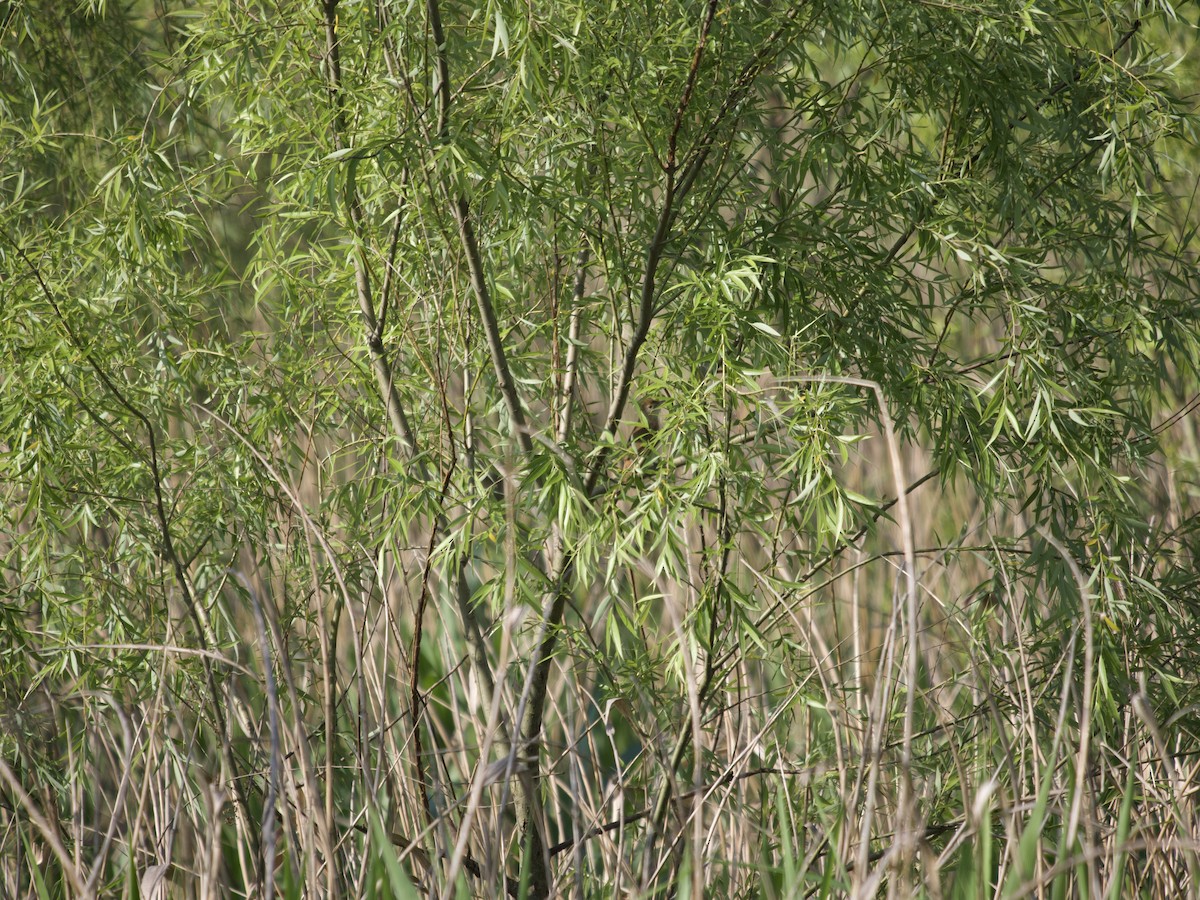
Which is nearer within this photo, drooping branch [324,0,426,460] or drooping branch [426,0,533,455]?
drooping branch [426,0,533,455]

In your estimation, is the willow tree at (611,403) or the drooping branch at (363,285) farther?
the drooping branch at (363,285)

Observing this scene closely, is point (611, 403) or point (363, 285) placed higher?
point (363, 285)

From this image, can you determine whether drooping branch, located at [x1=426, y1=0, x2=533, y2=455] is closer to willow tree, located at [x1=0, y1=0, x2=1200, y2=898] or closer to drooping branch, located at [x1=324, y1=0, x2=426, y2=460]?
willow tree, located at [x1=0, y1=0, x2=1200, y2=898]

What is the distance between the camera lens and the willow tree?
1671mm

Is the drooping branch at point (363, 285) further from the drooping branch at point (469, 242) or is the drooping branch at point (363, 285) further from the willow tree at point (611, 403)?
the drooping branch at point (469, 242)

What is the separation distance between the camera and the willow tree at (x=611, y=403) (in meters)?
1.67

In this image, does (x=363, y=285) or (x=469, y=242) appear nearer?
(x=469, y=242)

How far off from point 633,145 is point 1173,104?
0.87 m

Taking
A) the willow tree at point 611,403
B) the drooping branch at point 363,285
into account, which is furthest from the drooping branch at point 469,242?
the drooping branch at point 363,285

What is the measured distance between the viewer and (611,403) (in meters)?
2.06

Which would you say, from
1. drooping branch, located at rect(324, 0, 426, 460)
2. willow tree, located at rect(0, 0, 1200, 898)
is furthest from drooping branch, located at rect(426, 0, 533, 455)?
drooping branch, located at rect(324, 0, 426, 460)

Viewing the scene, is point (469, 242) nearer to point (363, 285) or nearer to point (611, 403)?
point (363, 285)

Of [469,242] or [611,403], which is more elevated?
[469,242]

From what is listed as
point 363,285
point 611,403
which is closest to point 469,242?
point 363,285
